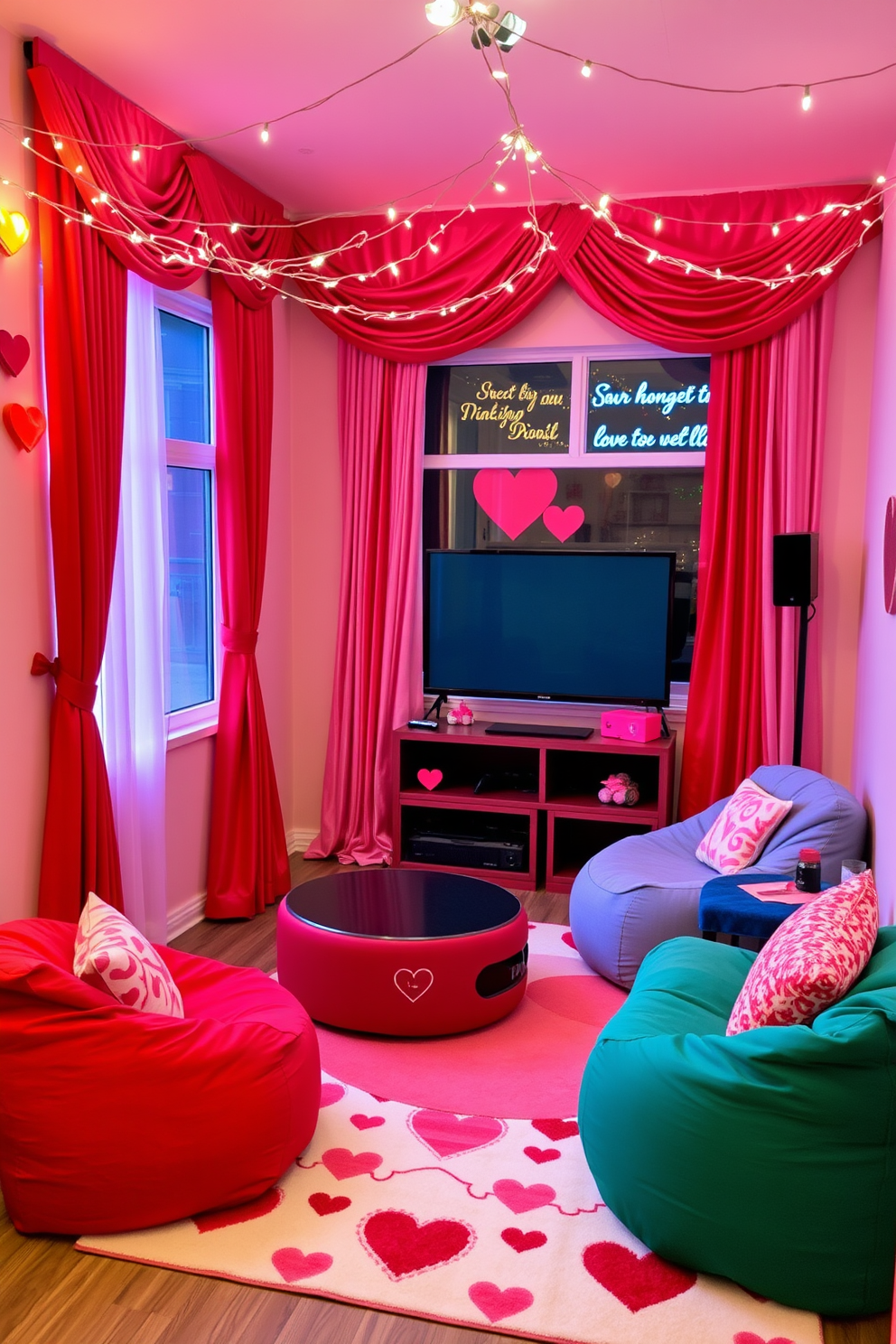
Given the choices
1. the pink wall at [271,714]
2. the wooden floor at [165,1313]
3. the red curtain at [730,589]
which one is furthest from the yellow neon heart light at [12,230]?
the red curtain at [730,589]

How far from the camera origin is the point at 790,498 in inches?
Result: 179

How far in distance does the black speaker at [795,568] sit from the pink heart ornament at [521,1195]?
2.55m

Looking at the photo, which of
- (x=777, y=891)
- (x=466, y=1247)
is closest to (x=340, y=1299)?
(x=466, y=1247)

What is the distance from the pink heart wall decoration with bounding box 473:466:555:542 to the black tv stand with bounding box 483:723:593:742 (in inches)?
34.8

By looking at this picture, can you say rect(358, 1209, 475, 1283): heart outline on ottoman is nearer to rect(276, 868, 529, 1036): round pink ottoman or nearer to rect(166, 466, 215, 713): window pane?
rect(276, 868, 529, 1036): round pink ottoman

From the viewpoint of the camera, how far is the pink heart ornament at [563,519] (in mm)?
5012

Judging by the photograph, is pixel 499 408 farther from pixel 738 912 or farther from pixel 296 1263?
pixel 296 1263

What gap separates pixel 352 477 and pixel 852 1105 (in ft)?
12.2

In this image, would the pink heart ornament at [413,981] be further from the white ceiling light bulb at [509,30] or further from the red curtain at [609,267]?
the red curtain at [609,267]

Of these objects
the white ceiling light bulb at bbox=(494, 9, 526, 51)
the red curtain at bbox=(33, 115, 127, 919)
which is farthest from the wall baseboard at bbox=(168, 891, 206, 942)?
the white ceiling light bulb at bbox=(494, 9, 526, 51)

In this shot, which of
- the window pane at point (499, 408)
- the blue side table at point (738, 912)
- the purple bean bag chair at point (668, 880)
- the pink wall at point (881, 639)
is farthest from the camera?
the window pane at point (499, 408)

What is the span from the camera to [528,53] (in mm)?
3256

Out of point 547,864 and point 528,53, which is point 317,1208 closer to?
point 547,864

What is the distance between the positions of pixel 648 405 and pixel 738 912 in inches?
103
